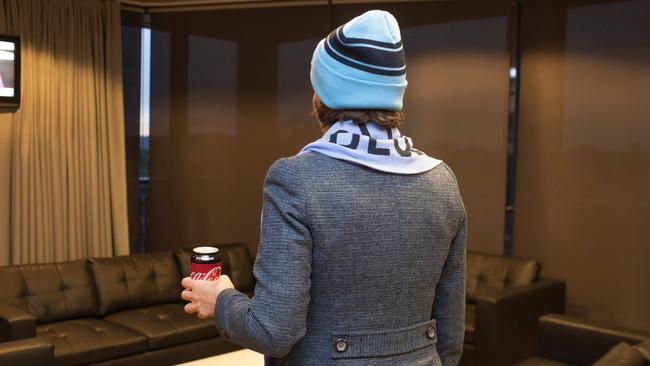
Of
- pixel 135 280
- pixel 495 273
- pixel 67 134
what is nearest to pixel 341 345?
pixel 135 280

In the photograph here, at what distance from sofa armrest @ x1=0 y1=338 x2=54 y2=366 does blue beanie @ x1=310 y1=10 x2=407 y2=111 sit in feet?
7.85

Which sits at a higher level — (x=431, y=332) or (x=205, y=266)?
(x=205, y=266)

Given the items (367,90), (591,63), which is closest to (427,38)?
(591,63)

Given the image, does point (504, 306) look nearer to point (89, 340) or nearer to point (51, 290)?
point (89, 340)

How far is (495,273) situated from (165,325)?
2237mm

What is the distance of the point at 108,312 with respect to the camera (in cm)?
424

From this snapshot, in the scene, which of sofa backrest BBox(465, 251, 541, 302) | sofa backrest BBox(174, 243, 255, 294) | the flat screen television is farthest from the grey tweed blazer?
the flat screen television

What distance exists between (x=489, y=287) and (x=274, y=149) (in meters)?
2.22

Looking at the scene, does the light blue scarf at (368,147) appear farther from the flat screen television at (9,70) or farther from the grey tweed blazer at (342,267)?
the flat screen television at (9,70)

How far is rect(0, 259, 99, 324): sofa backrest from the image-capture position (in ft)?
12.9

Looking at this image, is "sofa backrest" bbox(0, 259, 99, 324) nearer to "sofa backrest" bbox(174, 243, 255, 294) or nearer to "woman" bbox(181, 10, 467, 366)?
"sofa backrest" bbox(174, 243, 255, 294)

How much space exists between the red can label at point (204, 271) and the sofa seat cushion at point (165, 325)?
2.75 m

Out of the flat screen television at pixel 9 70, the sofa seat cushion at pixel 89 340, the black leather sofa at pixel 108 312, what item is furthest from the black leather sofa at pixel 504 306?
the flat screen television at pixel 9 70

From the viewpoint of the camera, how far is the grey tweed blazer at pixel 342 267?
116 cm
